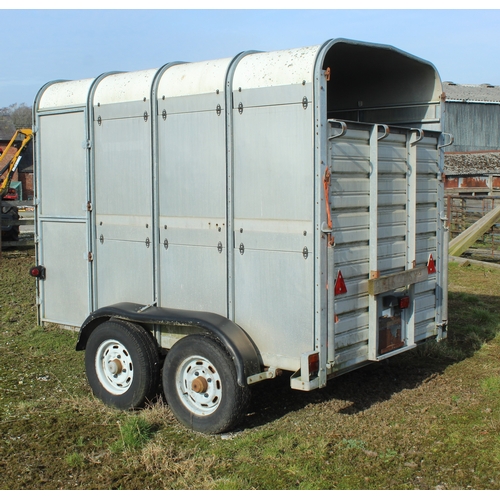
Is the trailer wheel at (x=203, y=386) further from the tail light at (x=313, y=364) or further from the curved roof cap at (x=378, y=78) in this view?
the curved roof cap at (x=378, y=78)

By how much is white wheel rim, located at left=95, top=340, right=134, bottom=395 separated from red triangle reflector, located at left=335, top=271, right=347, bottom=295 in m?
2.13

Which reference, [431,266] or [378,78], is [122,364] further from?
[378,78]

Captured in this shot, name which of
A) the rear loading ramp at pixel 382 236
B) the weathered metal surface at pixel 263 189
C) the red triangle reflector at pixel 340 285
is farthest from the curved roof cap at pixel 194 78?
the red triangle reflector at pixel 340 285

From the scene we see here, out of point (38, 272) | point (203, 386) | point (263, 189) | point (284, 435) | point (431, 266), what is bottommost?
point (284, 435)

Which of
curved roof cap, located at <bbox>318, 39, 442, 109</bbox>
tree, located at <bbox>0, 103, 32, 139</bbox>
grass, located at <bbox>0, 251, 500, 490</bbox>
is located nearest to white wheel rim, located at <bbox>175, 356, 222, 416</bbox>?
grass, located at <bbox>0, 251, 500, 490</bbox>

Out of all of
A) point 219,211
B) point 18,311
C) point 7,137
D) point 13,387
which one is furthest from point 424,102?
point 7,137

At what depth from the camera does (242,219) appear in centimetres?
609

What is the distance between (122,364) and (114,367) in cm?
8

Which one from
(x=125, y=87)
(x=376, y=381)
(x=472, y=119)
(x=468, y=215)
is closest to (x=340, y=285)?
(x=376, y=381)

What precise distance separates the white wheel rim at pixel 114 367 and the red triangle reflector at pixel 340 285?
6.98ft

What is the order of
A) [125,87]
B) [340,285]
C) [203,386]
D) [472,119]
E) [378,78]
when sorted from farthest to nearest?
1. [472,119]
2. [378,78]
3. [125,87]
4. [203,386]
5. [340,285]

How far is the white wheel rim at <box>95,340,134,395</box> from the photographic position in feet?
21.6

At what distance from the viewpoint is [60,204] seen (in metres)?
7.75

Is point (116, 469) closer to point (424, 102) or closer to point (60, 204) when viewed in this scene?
point (60, 204)
